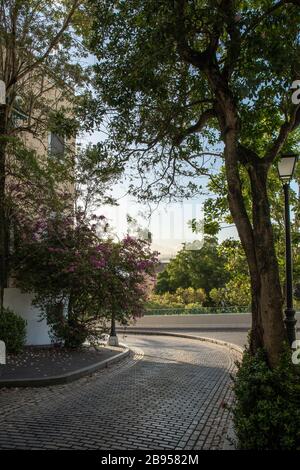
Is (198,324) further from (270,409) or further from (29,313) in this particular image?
(270,409)

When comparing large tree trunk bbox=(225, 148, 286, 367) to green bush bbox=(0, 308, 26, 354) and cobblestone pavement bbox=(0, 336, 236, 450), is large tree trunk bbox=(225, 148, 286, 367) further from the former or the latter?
green bush bbox=(0, 308, 26, 354)

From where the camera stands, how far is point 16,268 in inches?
553

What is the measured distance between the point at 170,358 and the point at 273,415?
390 inches

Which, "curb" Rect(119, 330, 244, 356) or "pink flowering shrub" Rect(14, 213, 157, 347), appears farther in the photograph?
"curb" Rect(119, 330, 244, 356)

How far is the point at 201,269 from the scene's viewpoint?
4072 cm

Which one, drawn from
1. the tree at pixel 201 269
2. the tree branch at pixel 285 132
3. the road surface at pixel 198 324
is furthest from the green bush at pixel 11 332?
the tree at pixel 201 269

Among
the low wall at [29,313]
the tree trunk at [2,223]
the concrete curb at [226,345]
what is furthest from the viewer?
the low wall at [29,313]

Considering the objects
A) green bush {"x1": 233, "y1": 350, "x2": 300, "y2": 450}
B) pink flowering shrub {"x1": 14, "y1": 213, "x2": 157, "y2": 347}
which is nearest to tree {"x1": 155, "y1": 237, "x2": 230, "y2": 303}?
pink flowering shrub {"x1": 14, "y1": 213, "x2": 157, "y2": 347}

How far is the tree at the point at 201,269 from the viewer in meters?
40.1

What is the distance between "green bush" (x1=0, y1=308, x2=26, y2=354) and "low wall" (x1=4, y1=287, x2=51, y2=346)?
77.0 inches

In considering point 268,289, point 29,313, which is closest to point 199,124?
point 268,289

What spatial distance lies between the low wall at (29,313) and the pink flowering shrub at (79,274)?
2.45 feet

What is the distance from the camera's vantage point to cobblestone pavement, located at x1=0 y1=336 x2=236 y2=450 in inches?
230

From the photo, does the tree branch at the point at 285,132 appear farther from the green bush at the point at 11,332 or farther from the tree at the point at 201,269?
the tree at the point at 201,269
